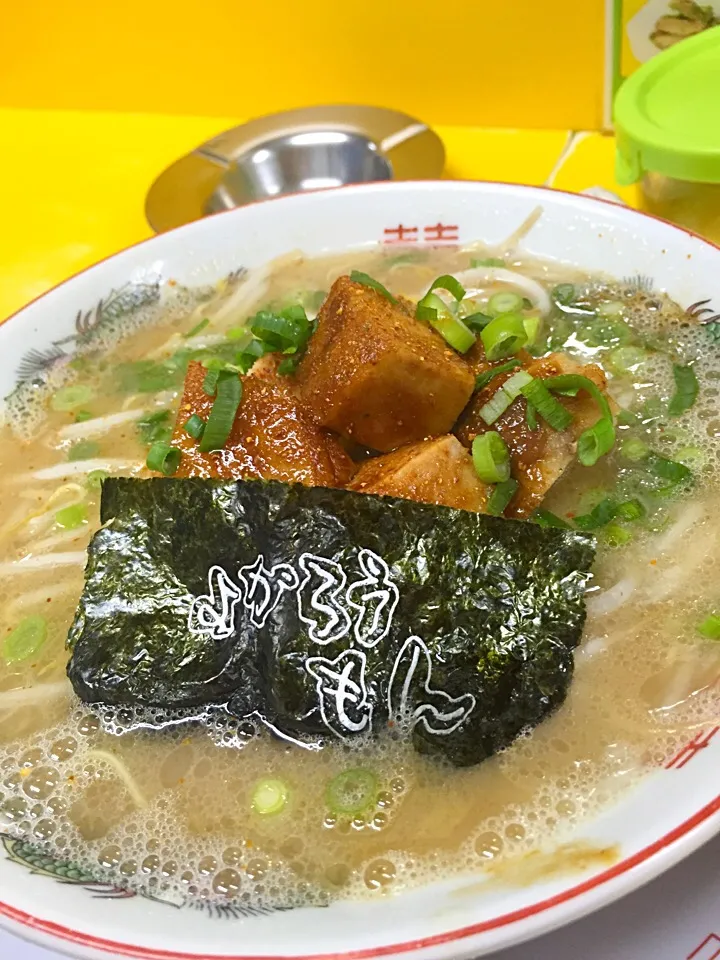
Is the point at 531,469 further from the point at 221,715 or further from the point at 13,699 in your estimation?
the point at 13,699

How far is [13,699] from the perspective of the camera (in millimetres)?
1570

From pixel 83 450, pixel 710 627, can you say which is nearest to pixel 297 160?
pixel 83 450

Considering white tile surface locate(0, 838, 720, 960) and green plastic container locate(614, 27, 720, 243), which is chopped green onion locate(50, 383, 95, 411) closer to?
green plastic container locate(614, 27, 720, 243)

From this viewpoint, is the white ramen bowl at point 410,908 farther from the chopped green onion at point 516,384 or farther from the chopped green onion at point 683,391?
the chopped green onion at point 683,391

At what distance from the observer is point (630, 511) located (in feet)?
5.49

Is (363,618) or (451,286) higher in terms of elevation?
(451,286)

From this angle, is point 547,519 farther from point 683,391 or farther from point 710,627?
point 683,391

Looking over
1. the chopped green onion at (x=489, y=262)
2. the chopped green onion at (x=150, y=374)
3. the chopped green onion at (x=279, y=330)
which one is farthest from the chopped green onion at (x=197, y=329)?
the chopped green onion at (x=489, y=262)

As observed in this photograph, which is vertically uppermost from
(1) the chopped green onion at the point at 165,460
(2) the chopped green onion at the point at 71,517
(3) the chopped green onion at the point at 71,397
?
(1) the chopped green onion at the point at 165,460

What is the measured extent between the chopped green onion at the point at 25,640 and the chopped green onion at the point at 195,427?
1.64 feet

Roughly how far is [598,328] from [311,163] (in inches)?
59.4

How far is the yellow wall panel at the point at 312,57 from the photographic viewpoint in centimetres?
292

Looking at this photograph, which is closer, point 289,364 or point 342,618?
point 342,618

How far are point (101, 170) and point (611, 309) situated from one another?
237 centimetres
